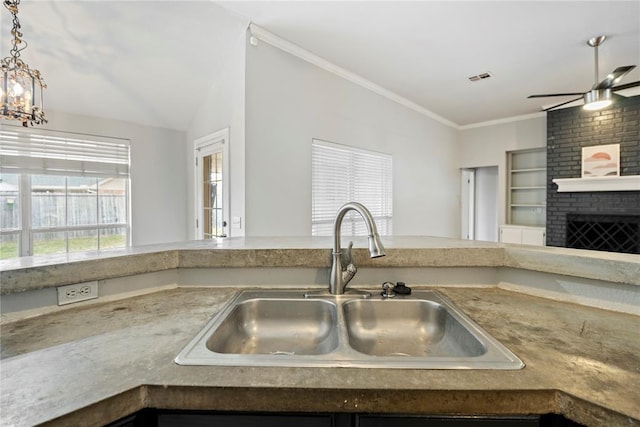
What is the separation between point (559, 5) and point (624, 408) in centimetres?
328

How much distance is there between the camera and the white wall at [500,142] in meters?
5.35

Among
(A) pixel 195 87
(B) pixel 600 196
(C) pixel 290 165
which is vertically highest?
(A) pixel 195 87

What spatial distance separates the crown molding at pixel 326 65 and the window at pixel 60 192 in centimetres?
216

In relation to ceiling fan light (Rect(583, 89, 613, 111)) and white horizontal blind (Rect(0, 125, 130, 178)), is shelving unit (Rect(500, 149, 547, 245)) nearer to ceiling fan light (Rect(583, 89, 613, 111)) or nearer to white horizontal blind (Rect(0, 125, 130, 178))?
ceiling fan light (Rect(583, 89, 613, 111))

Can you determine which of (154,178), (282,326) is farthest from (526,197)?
(154,178)

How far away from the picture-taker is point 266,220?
3045 mm

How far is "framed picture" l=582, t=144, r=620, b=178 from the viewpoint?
4.24 m

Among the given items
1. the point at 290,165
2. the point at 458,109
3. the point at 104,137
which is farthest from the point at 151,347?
the point at 458,109

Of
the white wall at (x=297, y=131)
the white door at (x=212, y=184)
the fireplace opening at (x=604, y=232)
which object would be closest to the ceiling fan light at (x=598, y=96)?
the fireplace opening at (x=604, y=232)

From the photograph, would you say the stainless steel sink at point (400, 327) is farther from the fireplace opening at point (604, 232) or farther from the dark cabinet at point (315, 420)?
the fireplace opening at point (604, 232)

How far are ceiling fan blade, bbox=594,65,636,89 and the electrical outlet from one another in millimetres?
3900

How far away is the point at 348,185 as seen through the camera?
4.02 metres

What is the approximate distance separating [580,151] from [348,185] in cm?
371

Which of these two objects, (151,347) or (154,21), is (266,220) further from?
(151,347)
